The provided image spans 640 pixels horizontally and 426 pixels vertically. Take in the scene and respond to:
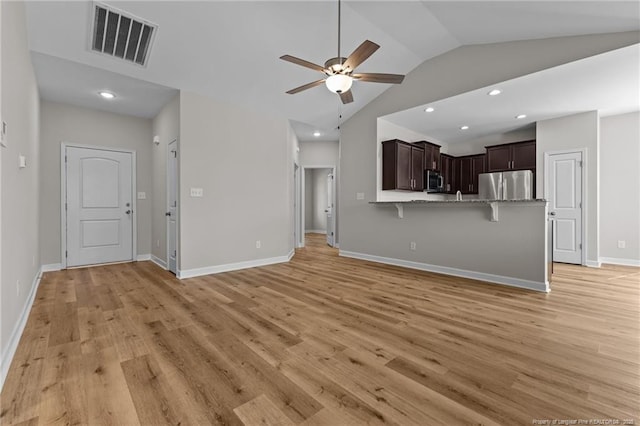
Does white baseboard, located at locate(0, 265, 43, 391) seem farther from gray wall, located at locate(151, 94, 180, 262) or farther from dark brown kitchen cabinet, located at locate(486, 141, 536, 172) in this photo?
dark brown kitchen cabinet, located at locate(486, 141, 536, 172)

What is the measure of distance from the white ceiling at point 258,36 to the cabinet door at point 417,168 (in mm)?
1694

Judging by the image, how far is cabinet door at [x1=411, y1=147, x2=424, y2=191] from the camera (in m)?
5.58

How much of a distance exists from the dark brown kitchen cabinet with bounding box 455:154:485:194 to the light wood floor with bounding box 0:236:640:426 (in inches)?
144

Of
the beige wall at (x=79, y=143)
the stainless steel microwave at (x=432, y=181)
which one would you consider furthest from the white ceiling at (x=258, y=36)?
the stainless steel microwave at (x=432, y=181)

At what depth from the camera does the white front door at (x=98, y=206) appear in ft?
15.3

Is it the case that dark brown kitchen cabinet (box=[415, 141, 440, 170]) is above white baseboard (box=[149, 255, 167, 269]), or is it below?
above

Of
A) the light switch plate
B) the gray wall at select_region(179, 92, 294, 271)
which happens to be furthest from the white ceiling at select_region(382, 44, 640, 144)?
the light switch plate

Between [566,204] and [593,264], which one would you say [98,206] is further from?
[593,264]

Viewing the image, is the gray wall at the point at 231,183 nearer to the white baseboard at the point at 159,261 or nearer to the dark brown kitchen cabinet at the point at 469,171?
the white baseboard at the point at 159,261

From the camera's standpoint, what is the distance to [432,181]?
20.0ft

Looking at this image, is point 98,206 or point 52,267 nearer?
point 52,267

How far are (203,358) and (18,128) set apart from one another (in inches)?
98.8

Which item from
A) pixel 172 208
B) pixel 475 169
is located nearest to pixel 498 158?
pixel 475 169

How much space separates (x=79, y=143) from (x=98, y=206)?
1089mm
